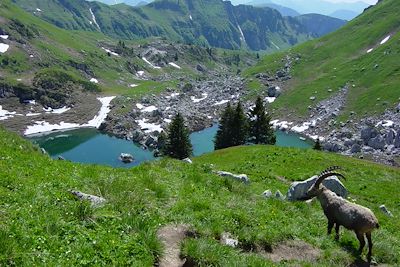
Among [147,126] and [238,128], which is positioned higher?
[238,128]

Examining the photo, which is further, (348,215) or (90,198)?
(348,215)

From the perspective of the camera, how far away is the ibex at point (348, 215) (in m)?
16.1

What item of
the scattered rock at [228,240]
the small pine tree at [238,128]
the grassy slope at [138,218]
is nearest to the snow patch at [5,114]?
the small pine tree at [238,128]

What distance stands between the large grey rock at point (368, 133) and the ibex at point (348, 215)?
13119cm

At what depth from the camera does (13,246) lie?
9711mm

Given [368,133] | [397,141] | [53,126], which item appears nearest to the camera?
[397,141]

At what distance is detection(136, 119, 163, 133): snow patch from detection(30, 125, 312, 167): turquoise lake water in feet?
43.6

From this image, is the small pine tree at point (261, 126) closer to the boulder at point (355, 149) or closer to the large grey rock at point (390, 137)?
the boulder at point (355, 149)

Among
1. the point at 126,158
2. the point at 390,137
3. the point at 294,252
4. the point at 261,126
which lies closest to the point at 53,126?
the point at 126,158

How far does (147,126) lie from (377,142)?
92.6 metres

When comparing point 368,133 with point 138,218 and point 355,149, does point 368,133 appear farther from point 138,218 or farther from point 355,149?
point 138,218

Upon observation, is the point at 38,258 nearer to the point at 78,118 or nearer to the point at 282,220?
the point at 282,220

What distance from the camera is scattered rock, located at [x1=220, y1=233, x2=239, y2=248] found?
574 inches

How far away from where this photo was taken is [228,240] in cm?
1481
